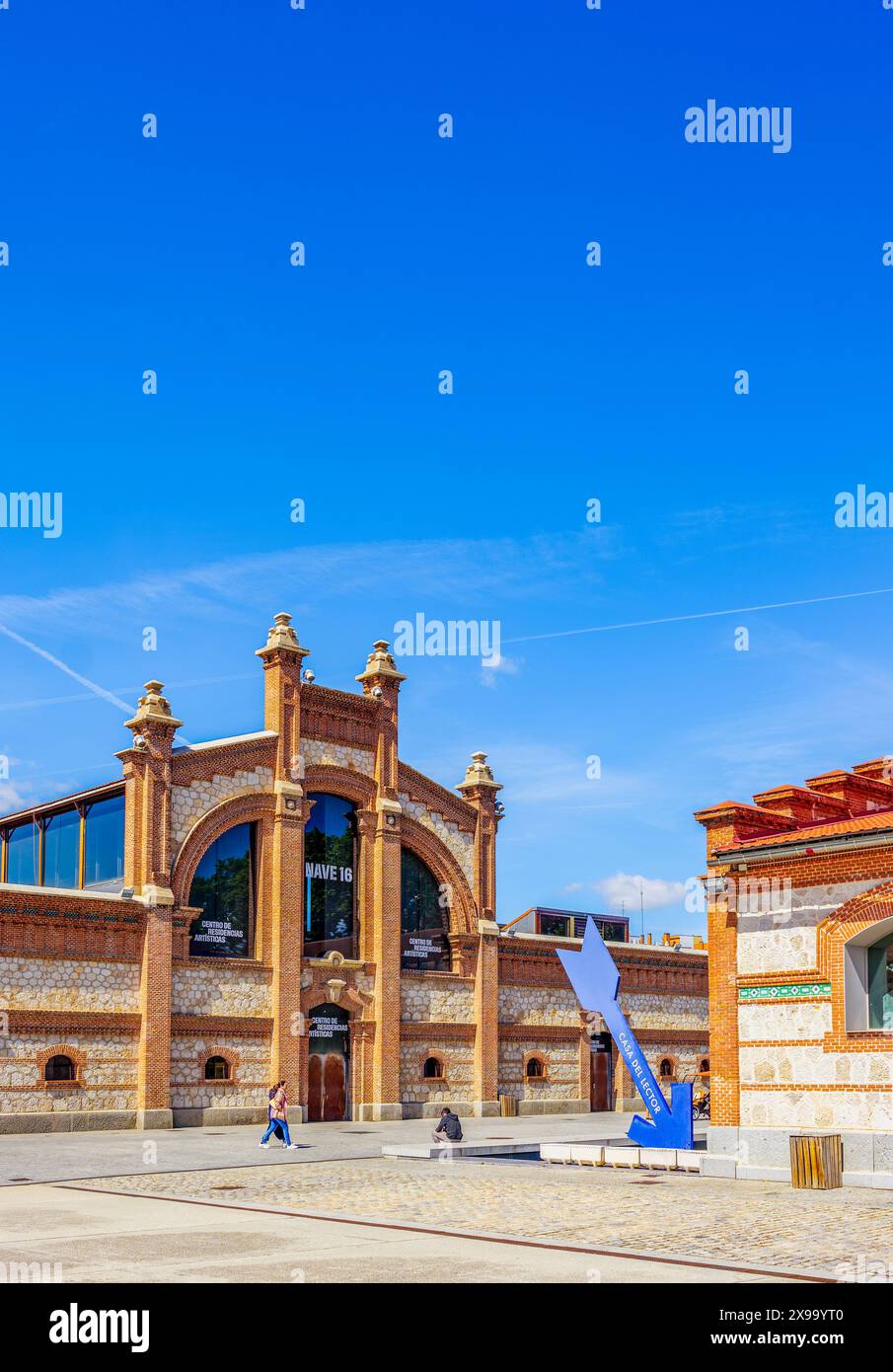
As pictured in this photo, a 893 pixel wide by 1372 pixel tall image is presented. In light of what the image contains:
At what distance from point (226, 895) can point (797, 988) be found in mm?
17862

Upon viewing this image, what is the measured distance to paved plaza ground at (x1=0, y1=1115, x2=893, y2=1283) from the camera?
1203 centimetres

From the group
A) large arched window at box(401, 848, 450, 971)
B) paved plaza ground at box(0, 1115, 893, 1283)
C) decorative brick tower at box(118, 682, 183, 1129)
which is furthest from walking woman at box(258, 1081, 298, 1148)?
large arched window at box(401, 848, 450, 971)

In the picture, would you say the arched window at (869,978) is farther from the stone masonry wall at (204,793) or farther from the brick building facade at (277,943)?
the stone masonry wall at (204,793)

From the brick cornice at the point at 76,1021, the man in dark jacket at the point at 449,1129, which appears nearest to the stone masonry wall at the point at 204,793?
the brick cornice at the point at 76,1021

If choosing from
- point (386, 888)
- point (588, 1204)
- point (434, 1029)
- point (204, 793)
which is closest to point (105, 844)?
point (204, 793)

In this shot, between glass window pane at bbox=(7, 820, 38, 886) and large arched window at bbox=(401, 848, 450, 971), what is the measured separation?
34.0 feet

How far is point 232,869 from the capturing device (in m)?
36.6

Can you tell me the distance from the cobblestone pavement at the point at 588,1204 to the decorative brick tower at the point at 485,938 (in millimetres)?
16686

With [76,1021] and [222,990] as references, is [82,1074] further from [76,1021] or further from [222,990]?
[222,990]

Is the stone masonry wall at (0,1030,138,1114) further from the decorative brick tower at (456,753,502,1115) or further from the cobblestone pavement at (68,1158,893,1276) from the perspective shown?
the decorative brick tower at (456,753,502,1115)
